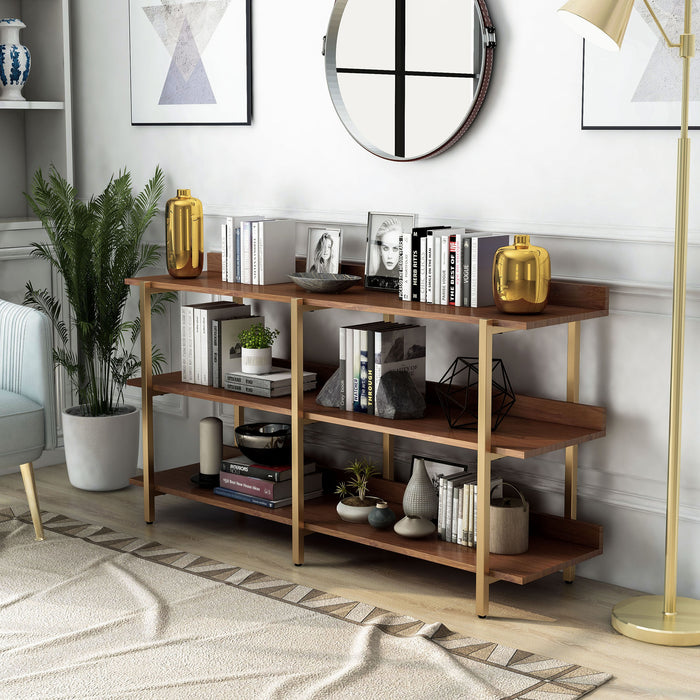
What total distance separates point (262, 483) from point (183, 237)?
0.85m

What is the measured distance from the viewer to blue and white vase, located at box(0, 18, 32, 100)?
13.3 feet

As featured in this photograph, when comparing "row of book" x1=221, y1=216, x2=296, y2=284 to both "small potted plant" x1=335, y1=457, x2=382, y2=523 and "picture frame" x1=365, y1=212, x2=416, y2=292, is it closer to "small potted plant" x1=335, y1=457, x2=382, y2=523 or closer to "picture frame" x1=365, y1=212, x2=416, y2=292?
"picture frame" x1=365, y1=212, x2=416, y2=292

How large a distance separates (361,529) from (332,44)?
1518 millimetres

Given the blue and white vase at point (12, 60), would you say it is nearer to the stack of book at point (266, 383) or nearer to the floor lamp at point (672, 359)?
the stack of book at point (266, 383)

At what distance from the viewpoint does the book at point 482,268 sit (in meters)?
2.90

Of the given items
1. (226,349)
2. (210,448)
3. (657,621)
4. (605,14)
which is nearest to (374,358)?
(226,349)

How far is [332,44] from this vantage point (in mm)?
3418

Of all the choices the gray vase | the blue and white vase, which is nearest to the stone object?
the gray vase

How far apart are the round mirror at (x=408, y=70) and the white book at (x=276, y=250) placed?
371 millimetres

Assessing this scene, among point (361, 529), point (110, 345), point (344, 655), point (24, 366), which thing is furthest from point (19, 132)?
point (344, 655)

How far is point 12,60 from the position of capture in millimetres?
4066

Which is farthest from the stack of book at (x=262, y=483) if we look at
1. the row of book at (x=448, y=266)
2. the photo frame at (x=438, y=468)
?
the row of book at (x=448, y=266)

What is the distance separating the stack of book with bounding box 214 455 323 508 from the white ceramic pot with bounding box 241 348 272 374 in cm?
30

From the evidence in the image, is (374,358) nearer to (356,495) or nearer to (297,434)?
(297,434)
